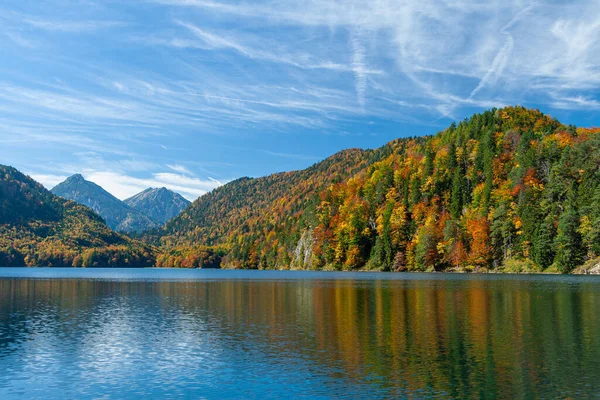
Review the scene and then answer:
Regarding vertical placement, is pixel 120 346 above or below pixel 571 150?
below

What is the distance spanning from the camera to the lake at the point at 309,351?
94.2ft

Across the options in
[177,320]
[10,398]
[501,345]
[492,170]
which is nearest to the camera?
[10,398]

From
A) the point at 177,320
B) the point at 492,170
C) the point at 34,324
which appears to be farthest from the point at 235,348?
the point at 492,170

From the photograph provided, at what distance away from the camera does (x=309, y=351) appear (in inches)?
1508

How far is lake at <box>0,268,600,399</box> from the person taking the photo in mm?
28703

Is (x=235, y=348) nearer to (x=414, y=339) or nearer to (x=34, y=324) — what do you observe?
(x=414, y=339)

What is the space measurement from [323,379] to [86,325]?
111 feet

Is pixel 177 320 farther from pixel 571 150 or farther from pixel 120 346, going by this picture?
pixel 571 150

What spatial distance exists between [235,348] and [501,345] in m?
20.9

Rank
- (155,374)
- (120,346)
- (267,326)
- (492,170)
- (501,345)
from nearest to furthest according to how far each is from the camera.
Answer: (155,374), (501,345), (120,346), (267,326), (492,170)

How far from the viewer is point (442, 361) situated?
3431 cm

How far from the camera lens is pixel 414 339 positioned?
42344 millimetres

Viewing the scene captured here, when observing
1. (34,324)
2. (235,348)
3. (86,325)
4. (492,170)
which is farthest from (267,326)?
(492,170)

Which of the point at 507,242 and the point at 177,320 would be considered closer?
the point at 177,320
